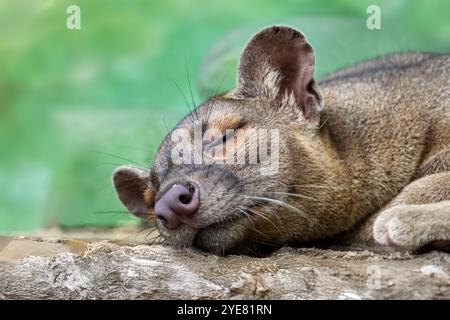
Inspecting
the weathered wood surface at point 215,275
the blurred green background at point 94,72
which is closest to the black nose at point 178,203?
the weathered wood surface at point 215,275

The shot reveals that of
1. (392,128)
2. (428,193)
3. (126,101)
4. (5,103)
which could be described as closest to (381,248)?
(428,193)

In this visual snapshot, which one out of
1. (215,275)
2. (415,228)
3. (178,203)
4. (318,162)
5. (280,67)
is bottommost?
(215,275)

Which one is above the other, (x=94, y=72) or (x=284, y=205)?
(x=94, y=72)

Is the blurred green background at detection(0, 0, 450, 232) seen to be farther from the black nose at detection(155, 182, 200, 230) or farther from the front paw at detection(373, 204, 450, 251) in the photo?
the front paw at detection(373, 204, 450, 251)

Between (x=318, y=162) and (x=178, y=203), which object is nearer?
(x=178, y=203)

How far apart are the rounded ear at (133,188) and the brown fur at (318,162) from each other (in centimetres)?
1

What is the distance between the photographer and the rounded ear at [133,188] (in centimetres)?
435

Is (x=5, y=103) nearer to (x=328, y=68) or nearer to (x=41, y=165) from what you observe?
(x=41, y=165)

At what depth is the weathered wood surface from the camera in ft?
9.33

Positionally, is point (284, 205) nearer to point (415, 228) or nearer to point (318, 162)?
point (318, 162)

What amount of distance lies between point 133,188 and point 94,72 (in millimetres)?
1613

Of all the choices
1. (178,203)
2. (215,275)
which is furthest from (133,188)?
(215,275)

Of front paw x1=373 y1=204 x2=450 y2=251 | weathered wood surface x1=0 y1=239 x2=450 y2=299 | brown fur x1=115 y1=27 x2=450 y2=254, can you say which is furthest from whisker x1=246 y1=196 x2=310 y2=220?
front paw x1=373 y1=204 x2=450 y2=251

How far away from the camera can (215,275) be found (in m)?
3.05
